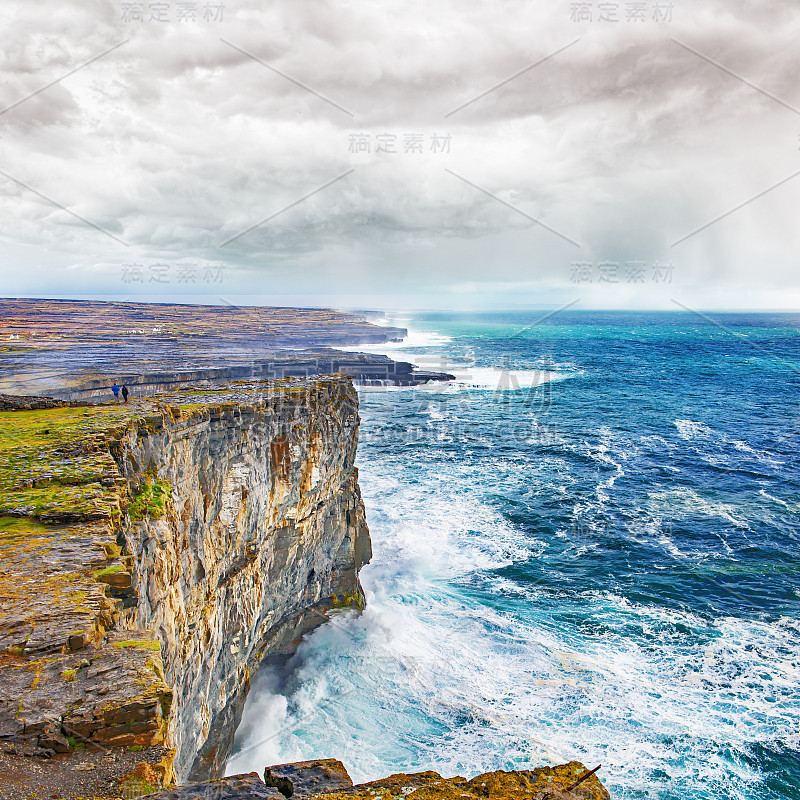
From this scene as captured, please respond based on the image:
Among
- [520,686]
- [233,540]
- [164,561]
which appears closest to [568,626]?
[520,686]

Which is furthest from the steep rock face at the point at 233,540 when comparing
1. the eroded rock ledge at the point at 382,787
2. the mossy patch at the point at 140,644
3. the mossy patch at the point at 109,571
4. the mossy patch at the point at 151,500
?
the eroded rock ledge at the point at 382,787

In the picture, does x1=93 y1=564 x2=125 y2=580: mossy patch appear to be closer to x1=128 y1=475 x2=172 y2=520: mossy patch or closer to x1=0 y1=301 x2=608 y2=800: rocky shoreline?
x1=0 y1=301 x2=608 y2=800: rocky shoreline

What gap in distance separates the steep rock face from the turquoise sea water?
2.19 meters

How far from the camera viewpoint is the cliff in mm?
6336

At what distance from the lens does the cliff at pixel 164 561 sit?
249 inches

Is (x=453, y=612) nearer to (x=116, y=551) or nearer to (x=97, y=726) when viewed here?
(x=116, y=551)

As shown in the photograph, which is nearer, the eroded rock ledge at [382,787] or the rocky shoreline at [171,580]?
the eroded rock ledge at [382,787]

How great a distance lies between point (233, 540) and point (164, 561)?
491cm

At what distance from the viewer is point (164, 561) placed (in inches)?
476

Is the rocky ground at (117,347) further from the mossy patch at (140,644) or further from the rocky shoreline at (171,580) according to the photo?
the mossy patch at (140,644)

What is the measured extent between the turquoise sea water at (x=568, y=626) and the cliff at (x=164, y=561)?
132 inches

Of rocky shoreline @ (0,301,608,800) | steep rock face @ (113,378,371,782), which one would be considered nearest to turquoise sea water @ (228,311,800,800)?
steep rock face @ (113,378,371,782)

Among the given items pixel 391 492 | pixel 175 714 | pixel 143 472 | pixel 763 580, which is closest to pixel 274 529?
pixel 143 472

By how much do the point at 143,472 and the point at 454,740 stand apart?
13109 mm
